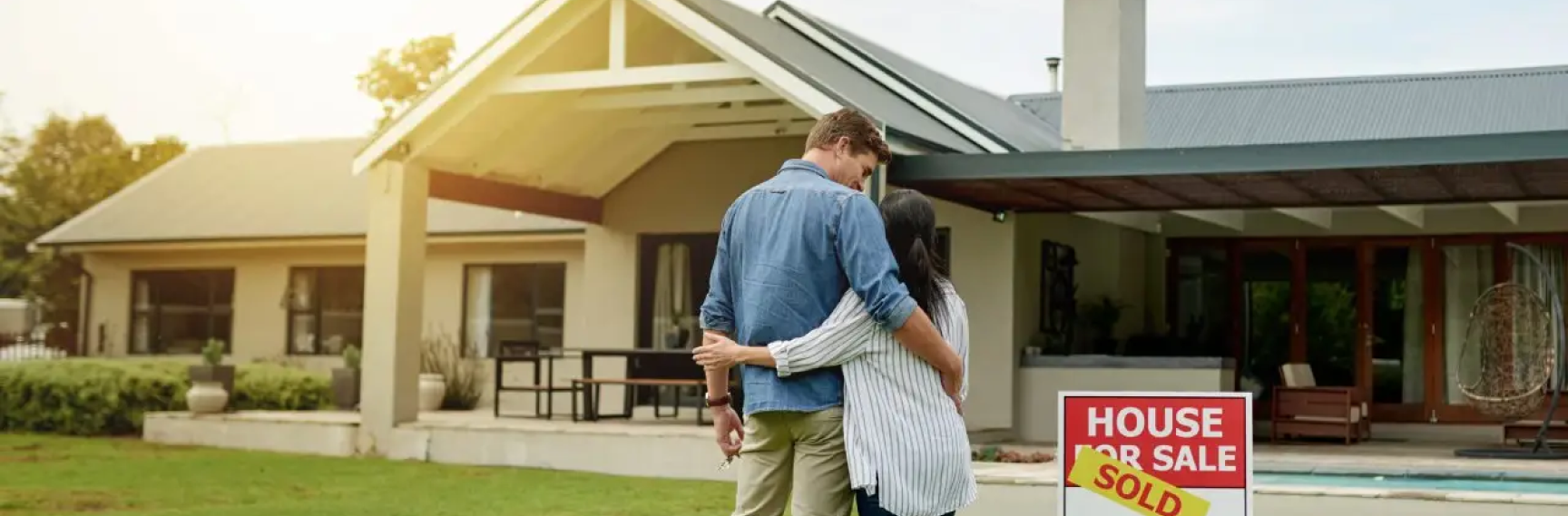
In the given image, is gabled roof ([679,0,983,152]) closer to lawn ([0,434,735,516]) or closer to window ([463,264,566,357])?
lawn ([0,434,735,516])

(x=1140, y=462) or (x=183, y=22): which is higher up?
(x=183, y=22)

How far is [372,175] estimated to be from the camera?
13039mm

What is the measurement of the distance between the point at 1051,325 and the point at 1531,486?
604 cm

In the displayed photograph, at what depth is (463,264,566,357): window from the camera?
1823cm

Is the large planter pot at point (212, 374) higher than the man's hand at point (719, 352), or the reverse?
the man's hand at point (719, 352)

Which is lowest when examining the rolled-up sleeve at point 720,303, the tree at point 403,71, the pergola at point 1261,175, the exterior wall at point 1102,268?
the rolled-up sleeve at point 720,303

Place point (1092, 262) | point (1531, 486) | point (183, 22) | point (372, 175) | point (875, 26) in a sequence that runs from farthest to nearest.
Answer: point (183, 22), point (875, 26), point (1092, 262), point (372, 175), point (1531, 486)

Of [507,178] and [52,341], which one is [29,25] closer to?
Answer: [52,341]

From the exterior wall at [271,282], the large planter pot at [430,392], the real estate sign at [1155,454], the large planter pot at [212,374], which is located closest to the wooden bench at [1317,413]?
the exterior wall at [271,282]

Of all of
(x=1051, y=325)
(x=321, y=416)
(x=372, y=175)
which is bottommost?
(x=321, y=416)

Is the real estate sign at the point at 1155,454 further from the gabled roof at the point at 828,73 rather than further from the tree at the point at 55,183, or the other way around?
the tree at the point at 55,183

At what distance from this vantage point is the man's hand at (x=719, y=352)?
3627mm

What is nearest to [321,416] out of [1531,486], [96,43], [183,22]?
[1531,486]

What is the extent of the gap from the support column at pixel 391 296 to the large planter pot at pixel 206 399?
2.20 metres
